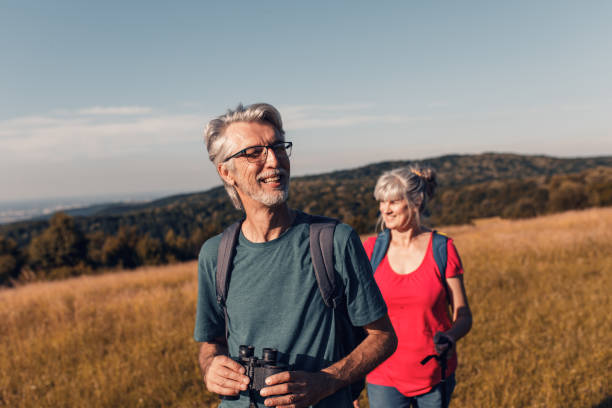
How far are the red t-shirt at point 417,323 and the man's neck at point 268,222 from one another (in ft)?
3.99

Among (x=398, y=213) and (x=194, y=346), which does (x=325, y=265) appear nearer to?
(x=398, y=213)

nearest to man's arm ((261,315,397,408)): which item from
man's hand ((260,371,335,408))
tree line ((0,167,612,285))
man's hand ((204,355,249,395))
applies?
man's hand ((260,371,335,408))

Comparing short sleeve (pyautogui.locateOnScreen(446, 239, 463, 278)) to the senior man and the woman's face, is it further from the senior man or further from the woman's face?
the senior man

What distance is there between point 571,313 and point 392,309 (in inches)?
214

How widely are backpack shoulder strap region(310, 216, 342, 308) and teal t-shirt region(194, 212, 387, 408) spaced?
0.10ft

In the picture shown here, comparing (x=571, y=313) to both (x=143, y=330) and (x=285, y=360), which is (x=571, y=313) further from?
(x=143, y=330)

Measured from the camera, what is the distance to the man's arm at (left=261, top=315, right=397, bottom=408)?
1.25 meters

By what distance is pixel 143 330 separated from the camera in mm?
6145

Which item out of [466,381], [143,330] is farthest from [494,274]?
[143,330]

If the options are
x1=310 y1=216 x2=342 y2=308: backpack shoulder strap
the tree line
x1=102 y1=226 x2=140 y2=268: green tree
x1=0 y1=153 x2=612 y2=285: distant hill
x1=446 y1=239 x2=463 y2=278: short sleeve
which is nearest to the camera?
x1=310 y1=216 x2=342 y2=308: backpack shoulder strap

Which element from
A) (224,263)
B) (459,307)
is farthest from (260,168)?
(459,307)

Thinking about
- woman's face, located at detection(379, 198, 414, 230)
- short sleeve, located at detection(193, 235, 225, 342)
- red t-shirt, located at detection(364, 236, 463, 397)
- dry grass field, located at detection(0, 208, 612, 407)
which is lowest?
dry grass field, located at detection(0, 208, 612, 407)

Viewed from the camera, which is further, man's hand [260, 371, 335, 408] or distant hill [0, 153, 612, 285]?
distant hill [0, 153, 612, 285]

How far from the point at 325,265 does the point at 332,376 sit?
1.39 ft
